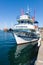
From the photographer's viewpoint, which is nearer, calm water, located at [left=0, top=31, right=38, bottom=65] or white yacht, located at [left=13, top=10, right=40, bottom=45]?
calm water, located at [left=0, top=31, right=38, bottom=65]

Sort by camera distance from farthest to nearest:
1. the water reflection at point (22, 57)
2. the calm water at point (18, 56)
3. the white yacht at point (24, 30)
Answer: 1. the white yacht at point (24, 30)
2. the calm water at point (18, 56)
3. the water reflection at point (22, 57)

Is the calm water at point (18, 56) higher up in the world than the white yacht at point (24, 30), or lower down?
lower down

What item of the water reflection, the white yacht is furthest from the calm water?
the white yacht

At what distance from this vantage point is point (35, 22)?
43438 mm

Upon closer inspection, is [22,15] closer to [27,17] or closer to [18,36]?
[27,17]

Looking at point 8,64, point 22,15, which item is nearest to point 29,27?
point 22,15

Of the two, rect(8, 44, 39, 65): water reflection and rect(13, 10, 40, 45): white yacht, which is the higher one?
rect(13, 10, 40, 45): white yacht

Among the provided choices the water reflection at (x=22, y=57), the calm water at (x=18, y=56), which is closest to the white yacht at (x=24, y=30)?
the calm water at (x=18, y=56)

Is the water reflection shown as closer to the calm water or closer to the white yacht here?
the calm water

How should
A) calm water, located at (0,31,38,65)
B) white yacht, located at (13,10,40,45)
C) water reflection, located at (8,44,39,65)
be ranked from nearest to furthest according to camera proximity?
water reflection, located at (8,44,39,65) → calm water, located at (0,31,38,65) → white yacht, located at (13,10,40,45)

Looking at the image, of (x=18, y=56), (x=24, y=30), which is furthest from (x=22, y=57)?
(x=24, y=30)

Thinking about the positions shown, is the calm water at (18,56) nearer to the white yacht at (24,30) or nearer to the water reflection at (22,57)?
the water reflection at (22,57)

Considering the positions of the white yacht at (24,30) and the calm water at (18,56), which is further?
the white yacht at (24,30)

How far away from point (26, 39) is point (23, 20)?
490cm
